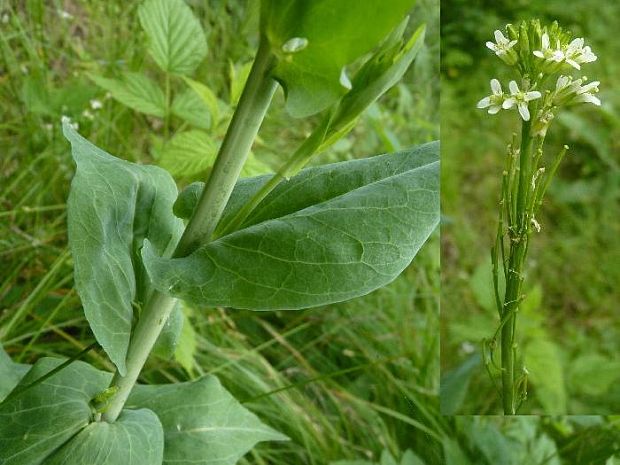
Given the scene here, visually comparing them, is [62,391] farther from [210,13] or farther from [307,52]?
[210,13]

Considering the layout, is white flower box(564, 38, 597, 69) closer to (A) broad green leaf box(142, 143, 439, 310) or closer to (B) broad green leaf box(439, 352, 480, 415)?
(A) broad green leaf box(142, 143, 439, 310)

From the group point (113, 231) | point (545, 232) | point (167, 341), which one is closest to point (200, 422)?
point (167, 341)

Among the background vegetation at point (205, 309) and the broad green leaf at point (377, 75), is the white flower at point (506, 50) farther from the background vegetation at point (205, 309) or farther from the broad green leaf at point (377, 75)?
the background vegetation at point (205, 309)

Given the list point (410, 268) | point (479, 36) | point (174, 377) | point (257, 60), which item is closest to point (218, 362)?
point (174, 377)

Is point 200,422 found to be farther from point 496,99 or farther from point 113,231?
point 496,99

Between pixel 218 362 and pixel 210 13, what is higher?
pixel 210 13
